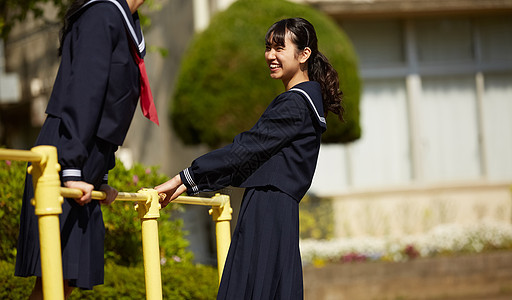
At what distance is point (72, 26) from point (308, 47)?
974 millimetres

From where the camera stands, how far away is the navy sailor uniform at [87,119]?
95.7 inches

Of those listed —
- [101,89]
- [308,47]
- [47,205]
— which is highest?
[308,47]

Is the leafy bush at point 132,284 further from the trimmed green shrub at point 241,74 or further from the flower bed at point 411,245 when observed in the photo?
the flower bed at point 411,245

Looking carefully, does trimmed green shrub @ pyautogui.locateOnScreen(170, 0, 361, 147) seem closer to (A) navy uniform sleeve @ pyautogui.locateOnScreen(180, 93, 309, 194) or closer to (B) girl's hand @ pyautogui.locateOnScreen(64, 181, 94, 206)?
(A) navy uniform sleeve @ pyautogui.locateOnScreen(180, 93, 309, 194)

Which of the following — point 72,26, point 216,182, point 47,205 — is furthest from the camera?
point 216,182

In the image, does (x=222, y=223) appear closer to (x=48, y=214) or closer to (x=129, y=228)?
(x=129, y=228)

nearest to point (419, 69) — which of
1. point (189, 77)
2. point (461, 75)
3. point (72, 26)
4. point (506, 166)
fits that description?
point (461, 75)

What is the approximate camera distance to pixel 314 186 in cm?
984

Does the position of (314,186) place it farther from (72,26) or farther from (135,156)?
(72,26)

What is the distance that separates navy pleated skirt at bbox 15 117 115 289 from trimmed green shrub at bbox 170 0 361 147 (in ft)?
17.1

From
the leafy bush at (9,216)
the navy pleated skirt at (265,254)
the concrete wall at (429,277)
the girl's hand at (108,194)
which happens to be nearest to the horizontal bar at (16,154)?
the girl's hand at (108,194)

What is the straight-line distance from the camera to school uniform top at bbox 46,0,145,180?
2.42 metres

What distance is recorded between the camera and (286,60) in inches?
120

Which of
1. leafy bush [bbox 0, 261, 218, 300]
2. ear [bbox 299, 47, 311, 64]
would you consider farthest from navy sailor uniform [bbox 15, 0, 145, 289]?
leafy bush [bbox 0, 261, 218, 300]
